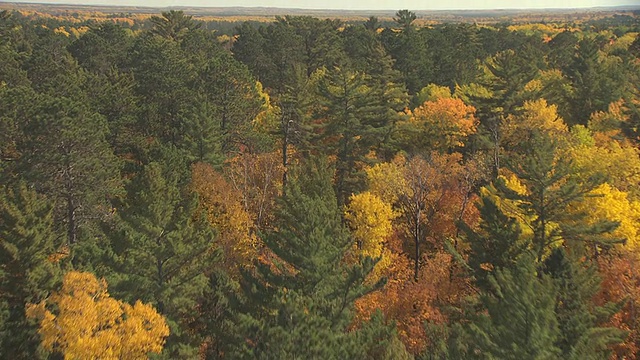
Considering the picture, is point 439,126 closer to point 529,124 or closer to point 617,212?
point 529,124

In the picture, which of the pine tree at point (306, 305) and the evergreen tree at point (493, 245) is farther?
the evergreen tree at point (493, 245)

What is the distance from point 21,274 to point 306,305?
42.3ft

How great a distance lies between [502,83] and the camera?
4741 cm

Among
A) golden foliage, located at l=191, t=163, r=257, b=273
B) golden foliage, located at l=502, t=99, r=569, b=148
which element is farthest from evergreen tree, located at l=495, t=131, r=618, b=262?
golden foliage, located at l=502, t=99, r=569, b=148

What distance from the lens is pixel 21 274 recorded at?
2159cm

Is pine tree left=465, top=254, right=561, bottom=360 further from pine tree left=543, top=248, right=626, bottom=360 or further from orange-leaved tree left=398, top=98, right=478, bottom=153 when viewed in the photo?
orange-leaved tree left=398, top=98, right=478, bottom=153

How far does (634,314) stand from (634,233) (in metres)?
7.91

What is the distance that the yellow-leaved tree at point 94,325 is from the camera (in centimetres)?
1786

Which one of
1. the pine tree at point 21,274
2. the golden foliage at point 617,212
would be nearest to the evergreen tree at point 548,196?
the golden foliage at point 617,212

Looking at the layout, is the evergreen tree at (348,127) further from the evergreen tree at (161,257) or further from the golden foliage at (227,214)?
the evergreen tree at (161,257)

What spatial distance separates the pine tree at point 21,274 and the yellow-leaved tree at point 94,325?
1.49 meters

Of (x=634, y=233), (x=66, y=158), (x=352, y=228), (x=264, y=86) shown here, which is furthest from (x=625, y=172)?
(x=264, y=86)

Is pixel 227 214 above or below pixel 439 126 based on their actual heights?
below

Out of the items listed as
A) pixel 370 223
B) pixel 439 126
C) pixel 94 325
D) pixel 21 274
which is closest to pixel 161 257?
pixel 94 325
